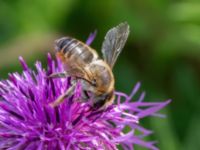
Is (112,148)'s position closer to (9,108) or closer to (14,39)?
(9,108)

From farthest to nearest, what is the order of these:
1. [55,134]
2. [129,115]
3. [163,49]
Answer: [163,49], [129,115], [55,134]

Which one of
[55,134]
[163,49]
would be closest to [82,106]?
[55,134]

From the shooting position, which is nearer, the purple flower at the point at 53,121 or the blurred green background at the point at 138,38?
the purple flower at the point at 53,121

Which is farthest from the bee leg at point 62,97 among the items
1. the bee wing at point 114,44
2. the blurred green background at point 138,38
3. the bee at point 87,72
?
the blurred green background at point 138,38

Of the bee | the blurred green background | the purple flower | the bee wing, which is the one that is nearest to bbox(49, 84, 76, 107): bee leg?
the bee

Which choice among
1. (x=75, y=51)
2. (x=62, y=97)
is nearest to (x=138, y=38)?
(x=75, y=51)

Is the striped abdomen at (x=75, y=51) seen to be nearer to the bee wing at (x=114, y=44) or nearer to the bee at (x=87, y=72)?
the bee at (x=87, y=72)
